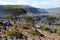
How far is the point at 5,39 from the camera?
88.1 feet

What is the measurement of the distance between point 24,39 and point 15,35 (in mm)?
1419

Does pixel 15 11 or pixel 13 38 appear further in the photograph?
pixel 15 11

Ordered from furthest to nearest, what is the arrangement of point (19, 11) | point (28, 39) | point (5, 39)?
point (19, 11) < point (28, 39) < point (5, 39)

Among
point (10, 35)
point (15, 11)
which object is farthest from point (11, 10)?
point (10, 35)

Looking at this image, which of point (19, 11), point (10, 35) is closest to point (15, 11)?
point (19, 11)

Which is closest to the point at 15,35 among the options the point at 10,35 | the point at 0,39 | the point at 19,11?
the point at 10,35

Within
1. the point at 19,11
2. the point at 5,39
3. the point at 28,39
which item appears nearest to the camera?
the point at 5,39

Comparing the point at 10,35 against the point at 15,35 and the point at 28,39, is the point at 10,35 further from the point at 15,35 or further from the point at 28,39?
the point at 28,39

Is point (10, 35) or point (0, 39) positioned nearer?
point (0, 39)

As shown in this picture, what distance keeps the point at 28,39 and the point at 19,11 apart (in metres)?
19.0

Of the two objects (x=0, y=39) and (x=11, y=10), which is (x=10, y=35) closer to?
(x=0, y=39)

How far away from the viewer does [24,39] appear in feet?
93.0

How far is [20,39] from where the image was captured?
2736 centimetres

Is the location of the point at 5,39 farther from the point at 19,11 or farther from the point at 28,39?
the point at 19,11
